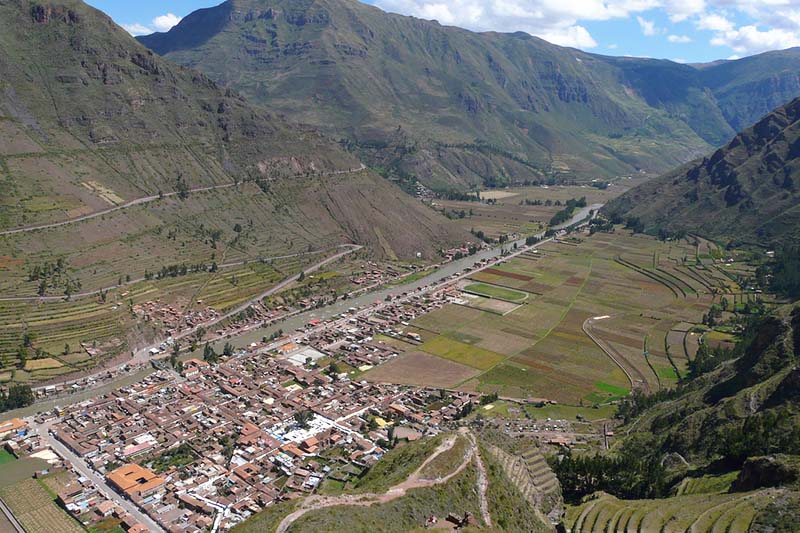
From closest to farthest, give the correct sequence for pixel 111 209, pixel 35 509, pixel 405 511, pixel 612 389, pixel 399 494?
1. pixel 405 511
2. pixel 399 494
3. pixel 35 509
4. pixel 612 389
5. pixel 111 209

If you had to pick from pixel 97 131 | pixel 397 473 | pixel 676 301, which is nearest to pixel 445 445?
pixel 397 473

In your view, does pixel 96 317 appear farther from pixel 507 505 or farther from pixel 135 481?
pixel 507 505

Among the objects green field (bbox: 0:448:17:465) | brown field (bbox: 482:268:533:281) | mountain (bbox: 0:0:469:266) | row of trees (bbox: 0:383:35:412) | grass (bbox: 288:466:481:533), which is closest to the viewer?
grass (bbox: 288:466:481:533)

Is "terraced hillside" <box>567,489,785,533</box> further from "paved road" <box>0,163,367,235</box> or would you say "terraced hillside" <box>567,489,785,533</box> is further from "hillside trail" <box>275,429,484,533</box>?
"paved road" <box>0,163,367,235</box>

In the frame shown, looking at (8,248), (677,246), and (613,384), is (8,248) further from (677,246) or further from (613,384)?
(677,246)

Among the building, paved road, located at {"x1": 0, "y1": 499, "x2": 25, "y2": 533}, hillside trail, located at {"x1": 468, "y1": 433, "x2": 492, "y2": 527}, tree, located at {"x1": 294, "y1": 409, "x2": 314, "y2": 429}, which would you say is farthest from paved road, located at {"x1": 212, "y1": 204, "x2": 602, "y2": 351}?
hillside trail, located at {"x1": 468, "y1": 433, "x2": 492, "y2": 527}

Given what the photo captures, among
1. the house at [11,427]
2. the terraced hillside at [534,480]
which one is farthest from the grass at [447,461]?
the house at [11,427]

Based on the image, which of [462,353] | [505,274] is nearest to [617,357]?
[462,353]
